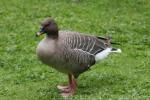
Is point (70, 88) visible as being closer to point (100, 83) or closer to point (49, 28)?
point (100, 83)

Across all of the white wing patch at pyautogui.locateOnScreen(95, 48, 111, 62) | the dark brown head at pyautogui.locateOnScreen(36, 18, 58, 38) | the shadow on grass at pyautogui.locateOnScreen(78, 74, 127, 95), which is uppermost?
the dark brown head at pyautogui.locateOnScreen(36, 18, 58, 38)

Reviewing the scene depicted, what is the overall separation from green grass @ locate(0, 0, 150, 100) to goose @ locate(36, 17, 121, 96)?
420 millimetres

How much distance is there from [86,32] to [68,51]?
4.78 meters

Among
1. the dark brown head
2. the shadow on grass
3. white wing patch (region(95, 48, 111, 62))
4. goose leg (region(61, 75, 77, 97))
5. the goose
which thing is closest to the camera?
the goose

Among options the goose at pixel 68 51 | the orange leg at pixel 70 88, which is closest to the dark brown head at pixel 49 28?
the goose at pixel 68 51

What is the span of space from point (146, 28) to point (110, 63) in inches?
133

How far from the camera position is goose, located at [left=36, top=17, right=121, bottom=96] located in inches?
338

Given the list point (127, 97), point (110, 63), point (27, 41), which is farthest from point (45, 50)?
point (27, 41)

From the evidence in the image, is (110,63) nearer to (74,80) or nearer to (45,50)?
(74,80)

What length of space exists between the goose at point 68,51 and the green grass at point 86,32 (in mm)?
420

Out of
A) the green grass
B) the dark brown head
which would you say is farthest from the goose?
the green grass

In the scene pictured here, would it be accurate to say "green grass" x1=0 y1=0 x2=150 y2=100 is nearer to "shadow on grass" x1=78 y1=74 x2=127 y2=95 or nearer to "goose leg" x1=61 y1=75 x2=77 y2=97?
"shadow on grass" x1=78 y1=74 x2=127 y2=95

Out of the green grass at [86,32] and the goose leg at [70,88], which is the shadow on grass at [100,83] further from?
the goose leg at [70,88]

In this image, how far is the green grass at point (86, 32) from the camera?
9156mm
